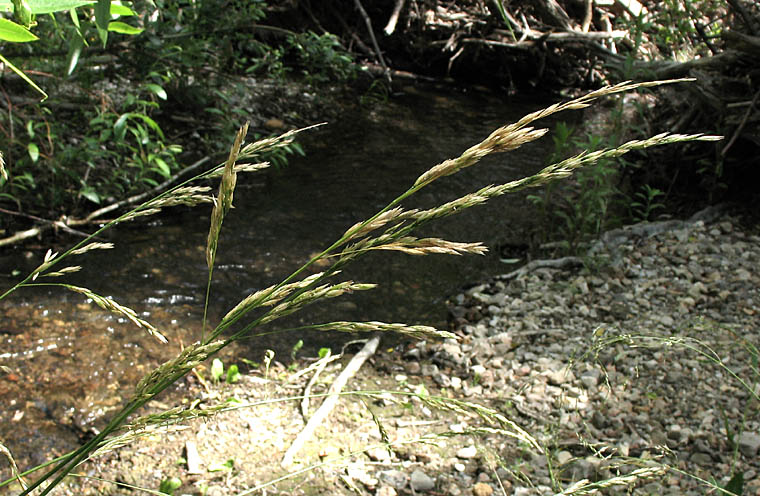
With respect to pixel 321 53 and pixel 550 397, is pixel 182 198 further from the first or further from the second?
pixel 321 53

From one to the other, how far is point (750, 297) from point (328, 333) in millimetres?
1981

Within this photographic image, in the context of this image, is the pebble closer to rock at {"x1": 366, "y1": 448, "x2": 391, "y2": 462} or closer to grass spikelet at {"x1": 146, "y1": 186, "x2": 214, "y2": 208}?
rock at {"x1": 366, "y1": 448, "x2": 391, "y2": 462}

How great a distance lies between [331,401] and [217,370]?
523 mm

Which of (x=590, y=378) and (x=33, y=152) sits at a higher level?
(x=33, y=152)

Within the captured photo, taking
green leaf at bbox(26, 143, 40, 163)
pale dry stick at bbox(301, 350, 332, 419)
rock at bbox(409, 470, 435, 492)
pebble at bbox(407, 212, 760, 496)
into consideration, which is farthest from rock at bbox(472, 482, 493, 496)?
green leaf at bbox(26, 143, 40, 163)

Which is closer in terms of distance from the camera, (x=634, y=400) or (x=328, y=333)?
(x=634, y=400)

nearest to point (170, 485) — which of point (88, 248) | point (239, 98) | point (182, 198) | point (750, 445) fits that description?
point (88, 248)

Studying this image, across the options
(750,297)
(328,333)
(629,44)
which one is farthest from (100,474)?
(629,44)

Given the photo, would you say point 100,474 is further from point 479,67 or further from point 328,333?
point 479,67

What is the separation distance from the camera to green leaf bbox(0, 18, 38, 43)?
A: 29.5 inches

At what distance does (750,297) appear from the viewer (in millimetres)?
3135

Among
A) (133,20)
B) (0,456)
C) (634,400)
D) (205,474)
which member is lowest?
(0,456)

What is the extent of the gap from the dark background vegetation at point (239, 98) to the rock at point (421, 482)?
1359mm

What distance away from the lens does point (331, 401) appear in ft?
8.14
